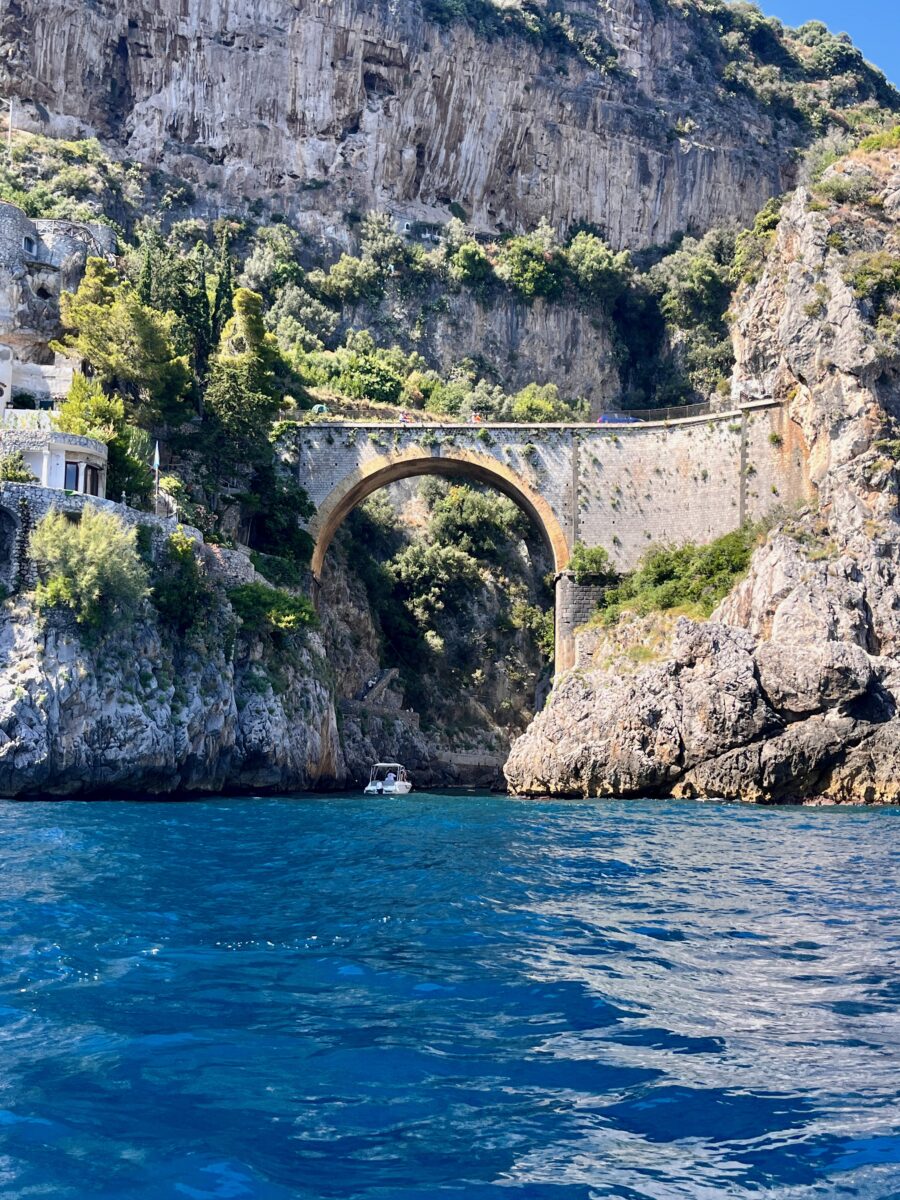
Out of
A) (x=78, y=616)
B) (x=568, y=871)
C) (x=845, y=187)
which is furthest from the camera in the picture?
(x=845, y=187)

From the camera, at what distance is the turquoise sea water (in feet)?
23.9

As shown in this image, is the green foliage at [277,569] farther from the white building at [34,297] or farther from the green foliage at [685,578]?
the green foliage at [685,578]

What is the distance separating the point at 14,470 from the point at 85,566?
402cm

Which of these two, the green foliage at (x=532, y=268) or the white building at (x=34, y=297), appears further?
the green foliage at (x=532, y=268)

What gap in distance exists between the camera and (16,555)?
30.3 metres

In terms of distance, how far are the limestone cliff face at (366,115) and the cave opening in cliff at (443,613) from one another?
54.7ft

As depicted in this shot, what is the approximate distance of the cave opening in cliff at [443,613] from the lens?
164ft

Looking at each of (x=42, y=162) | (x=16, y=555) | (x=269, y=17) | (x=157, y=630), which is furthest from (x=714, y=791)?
(x=269, y=17)

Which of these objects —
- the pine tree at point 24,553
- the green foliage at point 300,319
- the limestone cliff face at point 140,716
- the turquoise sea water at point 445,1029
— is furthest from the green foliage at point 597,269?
the turquoise sea water at point 445,1029

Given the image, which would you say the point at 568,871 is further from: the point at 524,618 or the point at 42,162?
the point at 42,162

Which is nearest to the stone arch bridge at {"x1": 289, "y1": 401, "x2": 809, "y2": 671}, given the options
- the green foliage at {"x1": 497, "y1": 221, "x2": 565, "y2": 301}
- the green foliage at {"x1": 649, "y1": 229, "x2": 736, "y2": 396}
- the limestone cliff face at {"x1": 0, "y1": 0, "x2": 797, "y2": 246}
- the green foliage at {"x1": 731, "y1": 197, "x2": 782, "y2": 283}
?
the green foliage at {"x1": 731, "y1": 197, "x2": 782, "y2": 283}

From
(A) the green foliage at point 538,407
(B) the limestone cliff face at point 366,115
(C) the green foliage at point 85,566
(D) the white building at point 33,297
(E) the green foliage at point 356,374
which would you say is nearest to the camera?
(C) the green foliage at point 85,566

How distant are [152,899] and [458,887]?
370cm

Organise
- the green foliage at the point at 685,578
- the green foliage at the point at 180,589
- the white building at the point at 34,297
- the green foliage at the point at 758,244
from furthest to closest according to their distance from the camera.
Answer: the green foliage at the point at 758,244 < the white building at the point at 34,297 < the green foliage at the point at 685,578 < the green foliage at the point at 180,589
